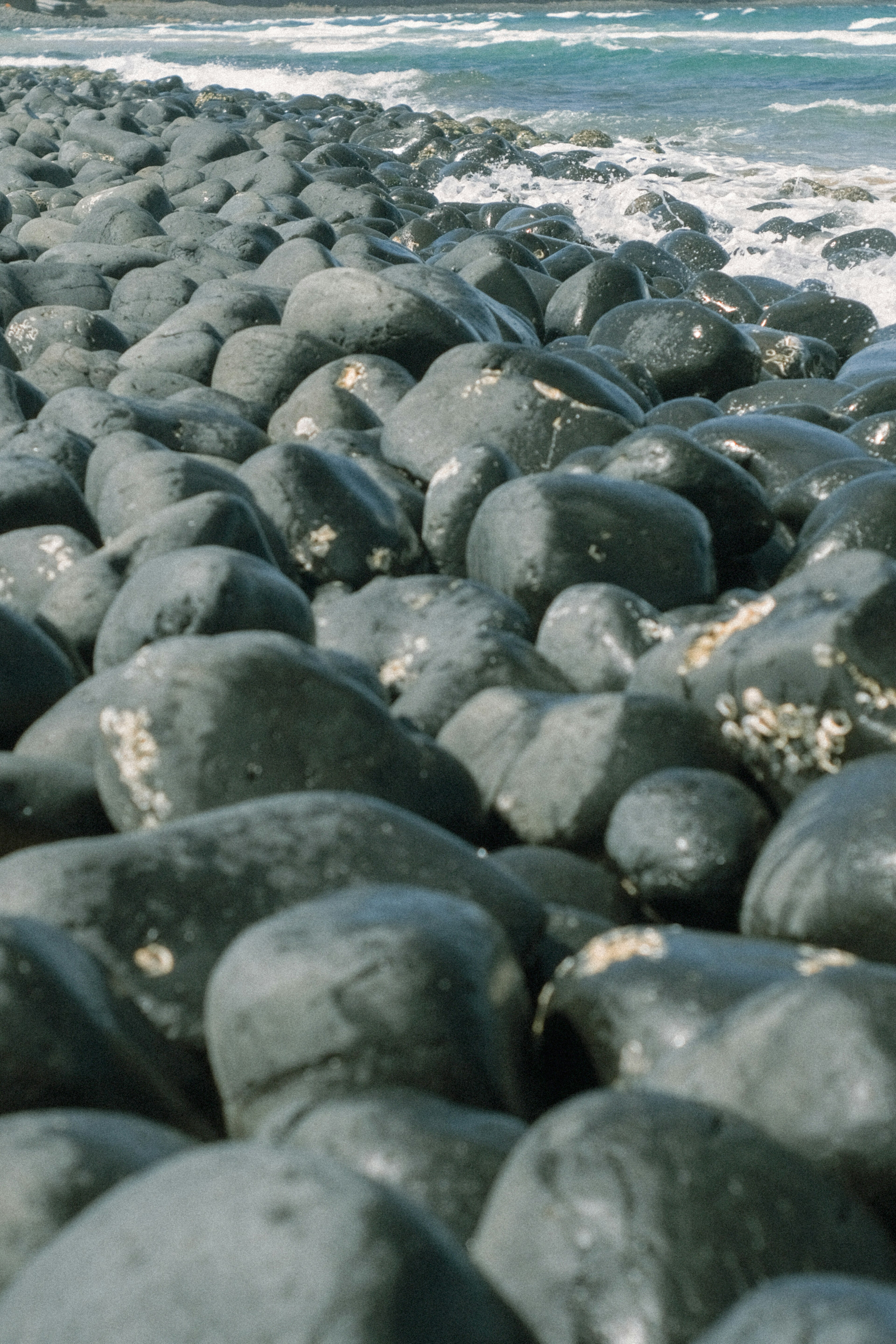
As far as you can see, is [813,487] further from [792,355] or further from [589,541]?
[792,355]

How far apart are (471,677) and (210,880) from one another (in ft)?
4.33

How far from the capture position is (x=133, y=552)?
11.9 ft

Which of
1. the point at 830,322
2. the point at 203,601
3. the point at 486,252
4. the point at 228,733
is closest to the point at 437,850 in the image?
the point at 228,733

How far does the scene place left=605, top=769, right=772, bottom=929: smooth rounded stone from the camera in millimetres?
2559

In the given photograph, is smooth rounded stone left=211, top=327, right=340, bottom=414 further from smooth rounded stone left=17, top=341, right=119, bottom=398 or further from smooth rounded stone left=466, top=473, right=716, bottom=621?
smooth rounded stone left=466, top=473, right=716, bottom=621

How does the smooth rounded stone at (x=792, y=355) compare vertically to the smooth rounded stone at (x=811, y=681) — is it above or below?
below

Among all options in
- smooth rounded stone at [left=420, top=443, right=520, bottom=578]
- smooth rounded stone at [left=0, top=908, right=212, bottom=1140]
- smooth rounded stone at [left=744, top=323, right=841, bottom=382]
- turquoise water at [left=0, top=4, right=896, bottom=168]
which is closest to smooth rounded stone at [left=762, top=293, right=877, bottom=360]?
smooth rounded stone at [left=744, top=323, right=841, bottom=382]

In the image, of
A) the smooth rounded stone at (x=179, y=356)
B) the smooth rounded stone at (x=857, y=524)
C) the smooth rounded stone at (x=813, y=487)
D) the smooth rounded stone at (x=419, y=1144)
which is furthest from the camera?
the smooth rounded stone at (x=179, y=356)

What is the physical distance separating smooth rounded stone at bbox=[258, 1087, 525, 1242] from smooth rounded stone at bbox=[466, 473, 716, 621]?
2.46 m

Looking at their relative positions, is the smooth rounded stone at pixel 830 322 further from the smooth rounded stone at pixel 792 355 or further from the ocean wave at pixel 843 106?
the ocean wave at pixel 843 106

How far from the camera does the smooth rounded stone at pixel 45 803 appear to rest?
2.56 m

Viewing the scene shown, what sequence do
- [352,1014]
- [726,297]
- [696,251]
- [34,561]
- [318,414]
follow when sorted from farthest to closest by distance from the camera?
[696,251] → [726,297] → [318,414] → [34,561] → [352,1014]

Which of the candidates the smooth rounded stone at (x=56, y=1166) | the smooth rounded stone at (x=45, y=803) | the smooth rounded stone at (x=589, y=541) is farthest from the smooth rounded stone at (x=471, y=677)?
the smooth rounded stone at (x=56, y=1166)

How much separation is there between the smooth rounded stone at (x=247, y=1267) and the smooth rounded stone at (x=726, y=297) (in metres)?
8.22
